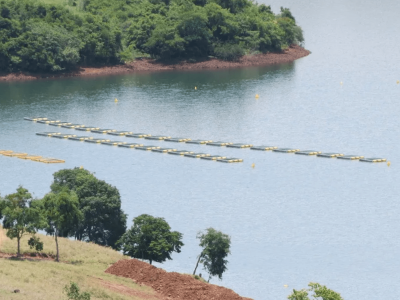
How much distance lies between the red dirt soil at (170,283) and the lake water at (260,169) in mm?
7152

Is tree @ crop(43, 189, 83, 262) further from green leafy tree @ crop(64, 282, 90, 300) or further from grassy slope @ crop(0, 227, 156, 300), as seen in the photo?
green leafy tree @ crop(64, 282, 90, 300)

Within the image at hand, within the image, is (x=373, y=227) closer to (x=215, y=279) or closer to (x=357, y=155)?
(x=215, y=279)

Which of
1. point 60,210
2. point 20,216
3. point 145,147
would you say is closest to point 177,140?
point 145,147

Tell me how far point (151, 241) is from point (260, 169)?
40.8m

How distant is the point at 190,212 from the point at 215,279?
19.3 m

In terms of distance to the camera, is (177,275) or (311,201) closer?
(177,275)

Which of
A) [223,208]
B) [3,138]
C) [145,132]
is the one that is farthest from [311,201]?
[3,138]

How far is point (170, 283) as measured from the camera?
86.9 m

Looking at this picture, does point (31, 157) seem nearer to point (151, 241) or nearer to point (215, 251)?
point (151, 241)

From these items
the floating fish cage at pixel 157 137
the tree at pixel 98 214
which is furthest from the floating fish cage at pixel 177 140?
the tree at pixel 98 214

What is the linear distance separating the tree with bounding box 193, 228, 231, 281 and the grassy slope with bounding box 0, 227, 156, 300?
7.93 metres

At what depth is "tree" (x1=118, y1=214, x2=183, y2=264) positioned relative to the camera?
95.4 m

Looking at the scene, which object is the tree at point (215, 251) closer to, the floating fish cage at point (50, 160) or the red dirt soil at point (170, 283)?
the red dirt soil at point (170, 283)

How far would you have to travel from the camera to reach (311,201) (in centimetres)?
11925
